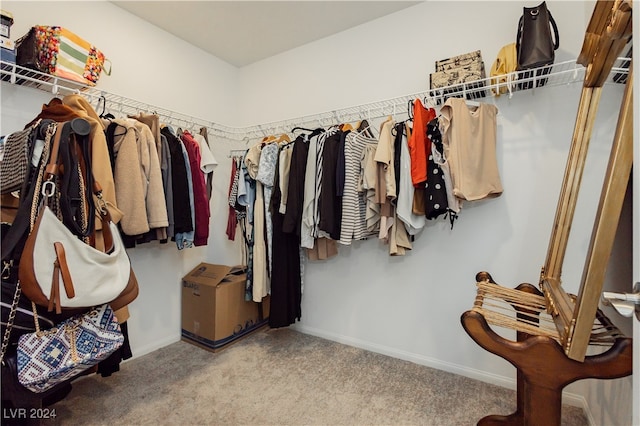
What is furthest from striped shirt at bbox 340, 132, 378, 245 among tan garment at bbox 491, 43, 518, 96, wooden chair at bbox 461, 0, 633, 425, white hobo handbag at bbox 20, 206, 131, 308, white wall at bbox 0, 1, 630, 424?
white hobo handbag at bbox 20, 206, 131, 308

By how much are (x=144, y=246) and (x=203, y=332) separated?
Result: 2.62 feet

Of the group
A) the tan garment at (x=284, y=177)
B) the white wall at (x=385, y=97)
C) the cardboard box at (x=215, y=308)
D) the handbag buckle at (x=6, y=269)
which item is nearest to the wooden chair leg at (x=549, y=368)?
the white wall at (x=385, y=97)

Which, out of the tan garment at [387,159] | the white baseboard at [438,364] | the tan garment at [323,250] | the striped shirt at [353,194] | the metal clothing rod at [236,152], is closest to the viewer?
the white baseboard at [438,364]

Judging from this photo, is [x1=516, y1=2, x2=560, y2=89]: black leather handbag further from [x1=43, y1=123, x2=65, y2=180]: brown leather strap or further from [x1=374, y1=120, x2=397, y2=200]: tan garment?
[x1=43, y1=123, x2=65, y2=180]: brown leather strap

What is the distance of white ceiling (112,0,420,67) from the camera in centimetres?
223

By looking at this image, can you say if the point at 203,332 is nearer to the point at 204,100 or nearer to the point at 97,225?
the point at 97,225

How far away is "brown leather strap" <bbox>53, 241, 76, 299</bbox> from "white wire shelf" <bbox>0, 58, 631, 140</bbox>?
108 cm

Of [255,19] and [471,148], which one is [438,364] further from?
[255,19]

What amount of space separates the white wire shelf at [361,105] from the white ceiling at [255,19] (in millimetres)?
670

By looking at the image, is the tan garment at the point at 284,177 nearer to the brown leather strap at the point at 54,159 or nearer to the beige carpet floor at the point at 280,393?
the beige carpet floor at the point at 280,393

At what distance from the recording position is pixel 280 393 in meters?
1.87

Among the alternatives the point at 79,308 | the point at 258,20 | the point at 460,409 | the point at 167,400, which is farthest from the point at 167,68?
the point at 460,409

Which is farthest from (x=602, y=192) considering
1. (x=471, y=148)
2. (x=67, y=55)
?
(x=67, y=55)

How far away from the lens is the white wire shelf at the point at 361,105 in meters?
1.65
